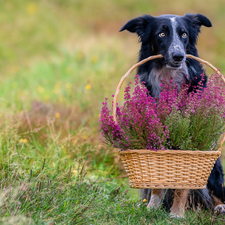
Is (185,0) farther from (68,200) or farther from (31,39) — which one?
(68,200)

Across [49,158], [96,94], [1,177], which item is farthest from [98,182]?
[96,94]

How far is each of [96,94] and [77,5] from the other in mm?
11090

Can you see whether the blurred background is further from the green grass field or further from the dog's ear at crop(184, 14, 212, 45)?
the dog's ear at crop(184, 14, 212, 45)

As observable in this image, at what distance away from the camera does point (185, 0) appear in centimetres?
1639

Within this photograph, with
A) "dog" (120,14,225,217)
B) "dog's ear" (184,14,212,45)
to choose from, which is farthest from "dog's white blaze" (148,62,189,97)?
"dog's ear" (184,14,212,45)

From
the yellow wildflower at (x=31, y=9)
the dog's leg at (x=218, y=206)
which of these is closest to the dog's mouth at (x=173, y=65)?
the dog's leg at (x=218, y=206)

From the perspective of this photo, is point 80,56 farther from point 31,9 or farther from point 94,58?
point 31,9

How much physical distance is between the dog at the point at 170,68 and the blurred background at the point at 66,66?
2.84 feet

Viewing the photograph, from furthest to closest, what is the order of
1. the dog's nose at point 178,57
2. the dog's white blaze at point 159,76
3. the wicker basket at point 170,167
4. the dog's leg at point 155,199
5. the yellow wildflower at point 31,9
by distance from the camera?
the yellow wildflower at point 31,9 < the dog's white blaze at point 159,76 < the dog's leg at point 155,199 < the dog's nose at point 178,57 < the wicker basket at point 170,167

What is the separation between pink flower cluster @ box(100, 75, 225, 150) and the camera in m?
2.29

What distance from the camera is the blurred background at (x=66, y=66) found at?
140 inches

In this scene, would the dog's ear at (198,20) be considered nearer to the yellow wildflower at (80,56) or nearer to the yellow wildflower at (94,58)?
the yellow wildflower at (94,58)

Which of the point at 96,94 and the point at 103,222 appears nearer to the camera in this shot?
the point at 103,222

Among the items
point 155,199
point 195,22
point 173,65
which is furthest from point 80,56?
point 155,199
